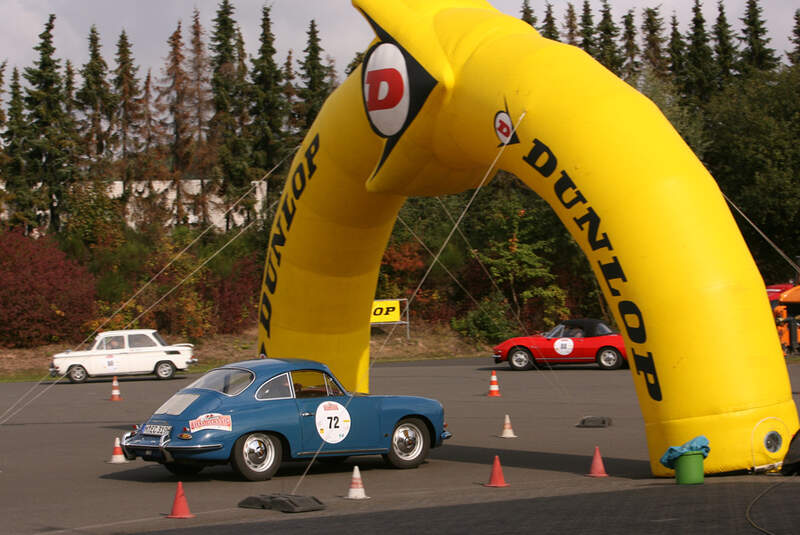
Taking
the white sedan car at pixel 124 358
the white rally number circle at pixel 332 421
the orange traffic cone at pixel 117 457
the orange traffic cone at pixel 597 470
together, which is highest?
the white sedan car at pixel 124 358

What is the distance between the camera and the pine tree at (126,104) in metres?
59.6

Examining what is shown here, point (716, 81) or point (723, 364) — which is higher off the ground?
point (716, 81)

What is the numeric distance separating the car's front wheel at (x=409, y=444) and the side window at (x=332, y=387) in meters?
0.91

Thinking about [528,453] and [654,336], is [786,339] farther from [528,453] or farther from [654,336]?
[654,336]

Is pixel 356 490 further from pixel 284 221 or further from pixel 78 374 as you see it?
pixel 78 374

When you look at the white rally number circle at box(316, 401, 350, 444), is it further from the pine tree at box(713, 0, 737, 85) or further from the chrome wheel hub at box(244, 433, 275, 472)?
the pine tree at box(713, 0, 737, 85)

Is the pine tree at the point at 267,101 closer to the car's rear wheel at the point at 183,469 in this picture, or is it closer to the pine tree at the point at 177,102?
the pine tree at the point at 177,102

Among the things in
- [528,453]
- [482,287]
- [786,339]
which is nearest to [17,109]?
[482,287]

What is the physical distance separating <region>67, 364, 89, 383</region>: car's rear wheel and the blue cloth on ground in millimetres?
24955

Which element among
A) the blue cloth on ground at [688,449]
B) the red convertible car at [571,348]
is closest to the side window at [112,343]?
the red convertible car at [571,348]

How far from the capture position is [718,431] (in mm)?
10219

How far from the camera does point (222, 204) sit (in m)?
58.0

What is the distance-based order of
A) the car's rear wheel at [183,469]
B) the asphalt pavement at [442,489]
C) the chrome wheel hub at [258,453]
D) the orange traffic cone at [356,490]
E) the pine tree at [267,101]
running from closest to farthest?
1. the asphalt pavement at [442,489]
2. the orange traffic cone at [356,490]
3. the chrome wheel hub at [258,453]
4. the car's rear wheel at [183,469]
5. the pine tree at [267,101]

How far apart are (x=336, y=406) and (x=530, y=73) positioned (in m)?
4.78
